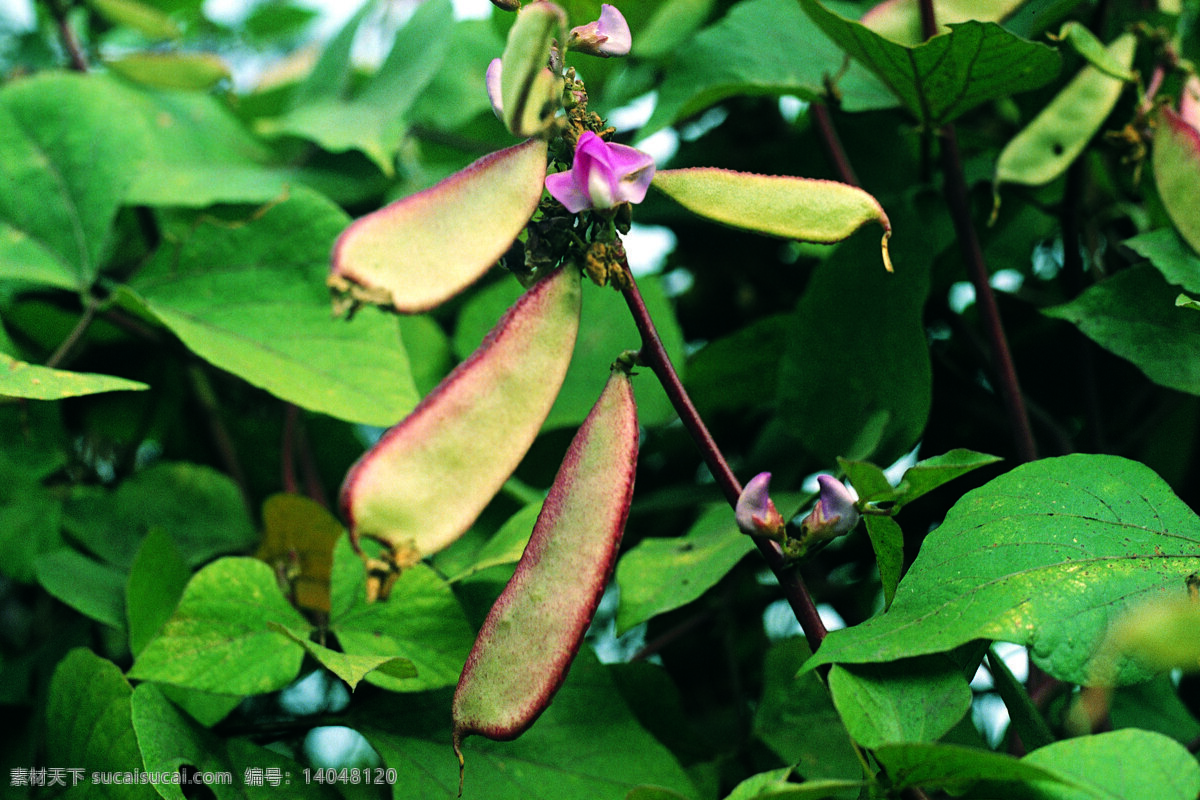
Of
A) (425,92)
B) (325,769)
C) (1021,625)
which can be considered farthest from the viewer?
(425,92)

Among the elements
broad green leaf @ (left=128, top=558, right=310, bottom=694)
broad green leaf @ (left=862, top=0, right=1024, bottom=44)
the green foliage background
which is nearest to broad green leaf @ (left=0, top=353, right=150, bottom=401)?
the green foliage background

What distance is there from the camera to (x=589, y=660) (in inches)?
21.8

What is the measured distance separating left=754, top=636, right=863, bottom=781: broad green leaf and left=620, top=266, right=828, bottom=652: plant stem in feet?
0.57

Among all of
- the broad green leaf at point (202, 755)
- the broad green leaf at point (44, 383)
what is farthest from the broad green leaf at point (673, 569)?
the broad green leaf at point (44, 383)

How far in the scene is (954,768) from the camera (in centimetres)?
35

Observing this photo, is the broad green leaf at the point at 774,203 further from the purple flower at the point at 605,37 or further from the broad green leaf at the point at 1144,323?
the broad green leaf at the point at 1144,323

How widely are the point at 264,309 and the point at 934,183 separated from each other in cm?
52

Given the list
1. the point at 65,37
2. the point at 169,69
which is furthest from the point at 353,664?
the point at 65,37

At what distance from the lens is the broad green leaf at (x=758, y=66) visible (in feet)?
2.13

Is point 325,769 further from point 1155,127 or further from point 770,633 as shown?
point 1155,127

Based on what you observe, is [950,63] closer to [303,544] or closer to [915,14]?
[915,14]

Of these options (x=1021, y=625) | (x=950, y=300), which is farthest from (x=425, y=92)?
(x=1021, y=625)

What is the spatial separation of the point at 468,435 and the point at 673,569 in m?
0.20

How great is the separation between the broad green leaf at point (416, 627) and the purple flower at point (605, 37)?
298 millimetres
